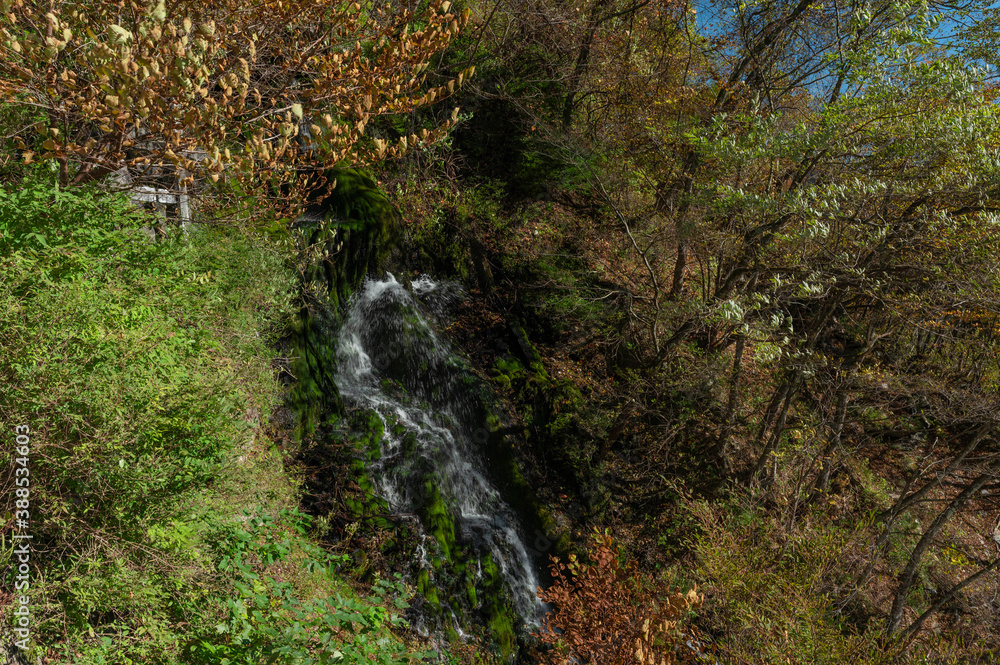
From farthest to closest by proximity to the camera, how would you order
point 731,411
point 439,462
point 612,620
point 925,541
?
point 731,411 < point 439,462 < point 925,541 < point 612,620

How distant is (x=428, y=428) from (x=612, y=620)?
3494 mm

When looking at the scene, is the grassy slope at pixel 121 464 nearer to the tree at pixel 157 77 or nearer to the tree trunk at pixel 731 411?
the tree at pixel 157 77

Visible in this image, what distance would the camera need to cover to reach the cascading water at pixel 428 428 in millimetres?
7355

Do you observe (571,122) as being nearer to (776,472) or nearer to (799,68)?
(799,68)

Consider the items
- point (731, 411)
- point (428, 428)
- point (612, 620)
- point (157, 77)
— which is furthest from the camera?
point (731, 411)

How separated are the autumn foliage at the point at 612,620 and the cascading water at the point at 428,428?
1.03m

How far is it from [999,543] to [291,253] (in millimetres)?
10695

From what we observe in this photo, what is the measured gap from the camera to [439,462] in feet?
25.4

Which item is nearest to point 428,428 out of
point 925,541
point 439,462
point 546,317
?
point 439,462

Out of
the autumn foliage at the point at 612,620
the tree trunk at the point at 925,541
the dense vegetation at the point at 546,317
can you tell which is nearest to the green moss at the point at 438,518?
the dense vegetation at the point at 546,317

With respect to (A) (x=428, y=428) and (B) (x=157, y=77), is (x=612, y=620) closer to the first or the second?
(A) (x=428, y=428)

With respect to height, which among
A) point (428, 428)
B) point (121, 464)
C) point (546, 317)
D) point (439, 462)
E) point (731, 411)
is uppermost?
point (546, 317)

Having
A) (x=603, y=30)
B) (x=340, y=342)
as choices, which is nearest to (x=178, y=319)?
(x=340, y=342)

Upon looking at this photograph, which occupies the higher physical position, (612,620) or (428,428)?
(428,428)
